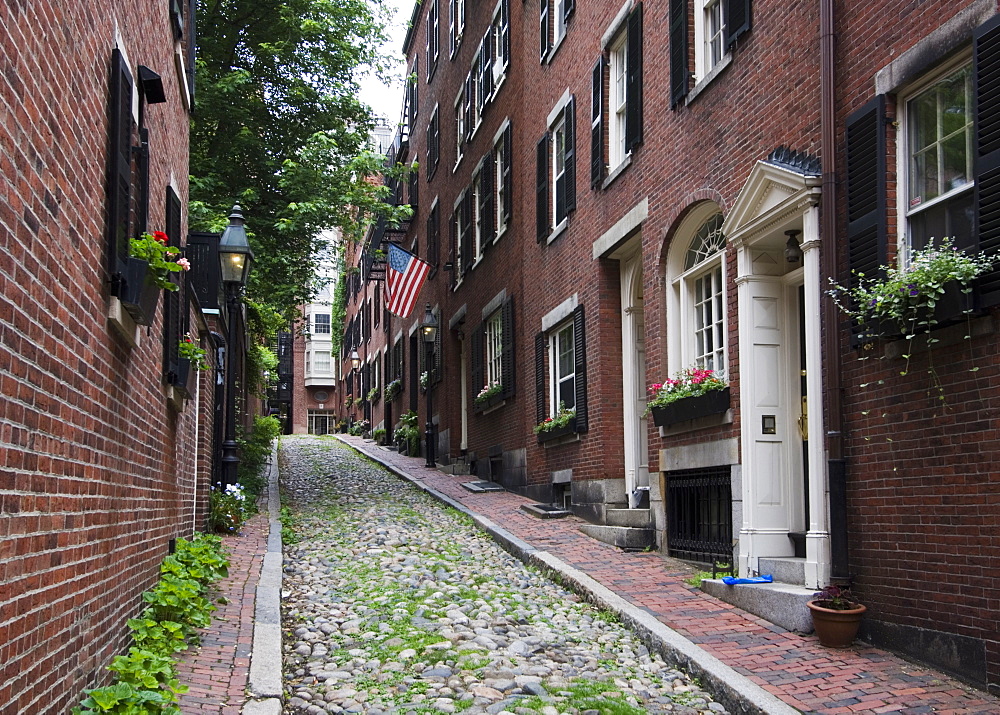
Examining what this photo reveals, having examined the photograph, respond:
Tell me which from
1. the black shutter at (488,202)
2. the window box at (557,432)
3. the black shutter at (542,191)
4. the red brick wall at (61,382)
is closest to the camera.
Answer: the red brick wall at (61,382)

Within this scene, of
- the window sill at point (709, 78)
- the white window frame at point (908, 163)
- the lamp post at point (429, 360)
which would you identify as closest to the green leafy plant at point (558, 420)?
the window sill at point (709, 78)

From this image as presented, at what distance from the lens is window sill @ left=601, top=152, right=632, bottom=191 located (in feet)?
41.7

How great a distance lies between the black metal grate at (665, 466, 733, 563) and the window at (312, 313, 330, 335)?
2257 inches

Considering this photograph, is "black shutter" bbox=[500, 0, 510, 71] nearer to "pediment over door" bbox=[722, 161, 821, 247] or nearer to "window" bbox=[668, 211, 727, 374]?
"window" bbox=[668, 211, 727, 374]

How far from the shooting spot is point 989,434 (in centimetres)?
617

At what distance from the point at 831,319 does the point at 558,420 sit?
24.8ft

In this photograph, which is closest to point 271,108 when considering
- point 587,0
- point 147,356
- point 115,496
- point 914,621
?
point 587,0

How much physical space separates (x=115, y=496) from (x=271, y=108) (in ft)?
45.6

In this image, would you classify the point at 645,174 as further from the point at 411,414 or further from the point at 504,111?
the point at 411,414

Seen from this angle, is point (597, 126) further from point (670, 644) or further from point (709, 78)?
point (670, 644)

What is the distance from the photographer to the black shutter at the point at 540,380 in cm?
1617

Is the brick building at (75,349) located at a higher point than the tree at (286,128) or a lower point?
lower

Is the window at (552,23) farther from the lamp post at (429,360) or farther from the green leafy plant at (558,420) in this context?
the lamp post at (429,360)

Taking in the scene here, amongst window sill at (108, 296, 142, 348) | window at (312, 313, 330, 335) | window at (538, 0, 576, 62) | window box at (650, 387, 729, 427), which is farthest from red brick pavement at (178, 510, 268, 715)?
window at (312, 313, 330, 335)
